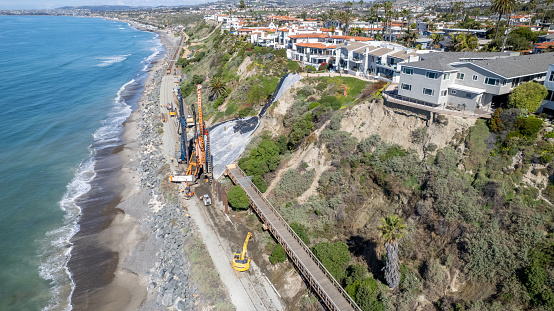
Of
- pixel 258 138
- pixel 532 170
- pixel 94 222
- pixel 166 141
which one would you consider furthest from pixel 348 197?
pixel 166 141

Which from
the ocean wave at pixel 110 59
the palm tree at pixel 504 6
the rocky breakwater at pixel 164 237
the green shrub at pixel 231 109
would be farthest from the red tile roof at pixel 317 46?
the ocean wave at pixel 110 59

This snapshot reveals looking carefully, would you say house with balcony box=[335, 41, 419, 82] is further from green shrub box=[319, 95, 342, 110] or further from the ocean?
the ocean

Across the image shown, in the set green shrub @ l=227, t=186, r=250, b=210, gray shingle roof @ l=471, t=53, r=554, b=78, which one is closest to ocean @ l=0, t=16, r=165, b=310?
green shrub @ l=227, t=186, r=250, b=210

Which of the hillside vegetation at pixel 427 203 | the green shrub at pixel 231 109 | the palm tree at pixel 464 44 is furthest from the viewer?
the green shrub at pixel 231 109

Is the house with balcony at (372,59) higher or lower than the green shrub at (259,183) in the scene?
higher

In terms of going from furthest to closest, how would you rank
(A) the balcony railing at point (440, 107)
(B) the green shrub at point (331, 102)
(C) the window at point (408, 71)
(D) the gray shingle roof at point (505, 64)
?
(B) the green shrub at point (331, 102), (C) the window at point (408, 71), (D) the gray shingle roof at point (505, 64), (A) the balcony railing at point (440, 107)

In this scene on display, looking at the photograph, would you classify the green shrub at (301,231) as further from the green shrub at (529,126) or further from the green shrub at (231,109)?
the green shrub at (231,109)
